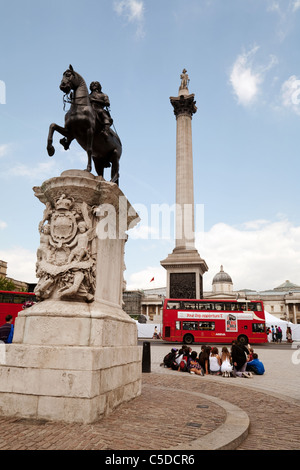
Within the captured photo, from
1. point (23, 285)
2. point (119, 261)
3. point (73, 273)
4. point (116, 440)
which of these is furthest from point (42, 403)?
point (23, 285)

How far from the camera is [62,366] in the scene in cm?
476

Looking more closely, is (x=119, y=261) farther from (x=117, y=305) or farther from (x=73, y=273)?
(x=73, y=273)

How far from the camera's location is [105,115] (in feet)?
22.7

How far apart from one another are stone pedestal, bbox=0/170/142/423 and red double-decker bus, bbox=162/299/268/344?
71.8ft

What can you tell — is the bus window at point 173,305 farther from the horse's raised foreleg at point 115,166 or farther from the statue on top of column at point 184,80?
the statue on top of column at point 184,80

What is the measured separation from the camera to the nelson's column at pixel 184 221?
98.3ft

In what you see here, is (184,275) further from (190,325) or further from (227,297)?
(227,297)

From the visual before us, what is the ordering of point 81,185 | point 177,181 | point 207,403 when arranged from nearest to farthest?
point 81,185
point 207,403
point 177,181

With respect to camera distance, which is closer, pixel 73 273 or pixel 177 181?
pixel 73 273

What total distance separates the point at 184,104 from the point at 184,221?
43.6 ft

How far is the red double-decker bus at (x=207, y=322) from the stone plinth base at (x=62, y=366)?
75.7ft
